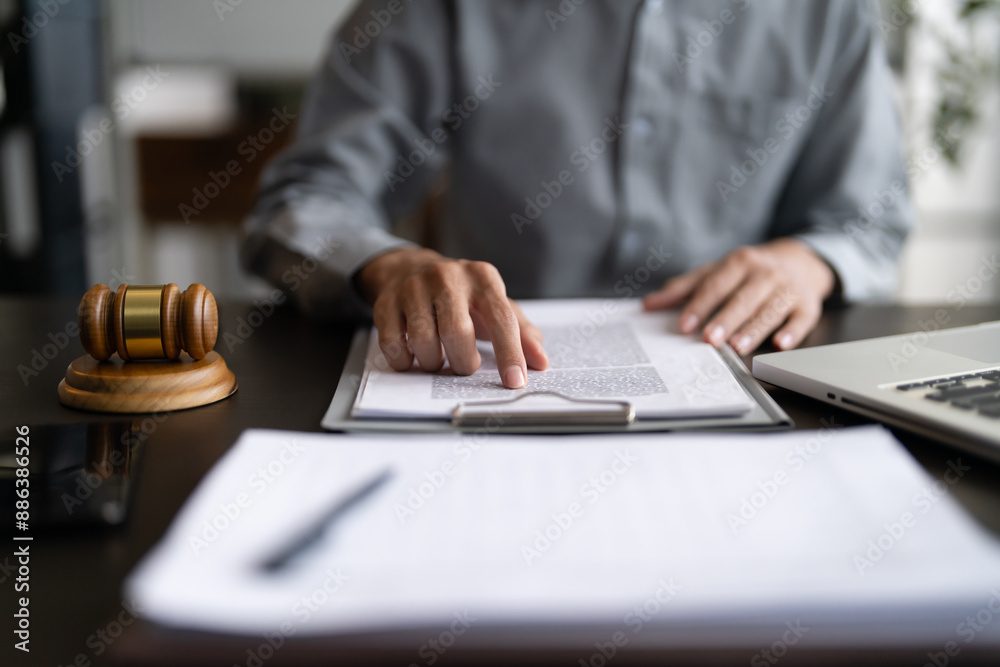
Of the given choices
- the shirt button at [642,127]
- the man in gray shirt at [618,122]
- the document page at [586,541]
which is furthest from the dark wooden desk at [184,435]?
the shirt button at [642,127]

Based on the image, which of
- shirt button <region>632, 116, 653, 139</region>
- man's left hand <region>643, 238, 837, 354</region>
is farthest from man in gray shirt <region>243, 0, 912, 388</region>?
man's left hand <region>643, 238, 837, 354</region>

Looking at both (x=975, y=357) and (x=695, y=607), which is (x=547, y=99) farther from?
(x=695, y=607)

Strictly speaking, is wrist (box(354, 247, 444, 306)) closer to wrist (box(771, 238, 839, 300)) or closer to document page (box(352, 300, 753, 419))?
document page (box(352, 300, 753, 419))

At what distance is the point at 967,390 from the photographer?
0.51 m

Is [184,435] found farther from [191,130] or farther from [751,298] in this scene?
[191,130]

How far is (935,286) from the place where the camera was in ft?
9.22

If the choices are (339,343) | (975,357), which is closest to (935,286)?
(975,357)

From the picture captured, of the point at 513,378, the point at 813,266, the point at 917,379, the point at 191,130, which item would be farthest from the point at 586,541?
the point at 191,130

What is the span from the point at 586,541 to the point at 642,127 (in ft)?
3.00

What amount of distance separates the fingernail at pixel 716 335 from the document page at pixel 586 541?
247mm

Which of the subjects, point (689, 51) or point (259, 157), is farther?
point (259, 157)

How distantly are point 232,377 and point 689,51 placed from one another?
864 mm

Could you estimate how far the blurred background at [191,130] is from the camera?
7.25 feet

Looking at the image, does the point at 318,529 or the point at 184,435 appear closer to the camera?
the point at 318,529
